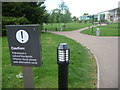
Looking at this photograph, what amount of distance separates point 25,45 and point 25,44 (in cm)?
2

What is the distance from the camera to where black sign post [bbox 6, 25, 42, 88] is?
6.95 ft

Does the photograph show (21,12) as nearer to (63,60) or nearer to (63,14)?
(63,14)

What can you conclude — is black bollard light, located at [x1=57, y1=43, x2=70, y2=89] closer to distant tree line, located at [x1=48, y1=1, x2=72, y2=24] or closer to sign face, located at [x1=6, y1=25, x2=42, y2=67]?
sign face, located at [x1=6, y1=25, x2=42, y2=67]

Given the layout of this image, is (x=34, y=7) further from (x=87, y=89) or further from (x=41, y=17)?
(x=87, y=89)

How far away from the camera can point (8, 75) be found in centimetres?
392


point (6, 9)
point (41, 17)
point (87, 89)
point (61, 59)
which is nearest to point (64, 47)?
point (61, 59)

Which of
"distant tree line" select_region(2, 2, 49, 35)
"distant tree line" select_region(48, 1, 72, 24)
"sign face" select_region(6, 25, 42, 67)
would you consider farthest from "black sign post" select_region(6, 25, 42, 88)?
"distant tree line" select_region(48, 1, 72, 24)

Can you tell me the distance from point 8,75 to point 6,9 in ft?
50.5

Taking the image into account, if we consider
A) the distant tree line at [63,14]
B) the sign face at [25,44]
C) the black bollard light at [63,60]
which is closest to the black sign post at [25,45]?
the sign face at [25,44]

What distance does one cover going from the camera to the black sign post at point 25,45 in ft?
6.95

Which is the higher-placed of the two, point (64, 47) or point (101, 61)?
point (64, 47)

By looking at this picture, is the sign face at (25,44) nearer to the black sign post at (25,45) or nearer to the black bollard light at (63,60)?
the black sign post at (25,45)

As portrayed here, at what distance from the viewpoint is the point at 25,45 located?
86.3 inches

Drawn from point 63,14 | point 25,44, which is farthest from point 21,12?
point 25,44
